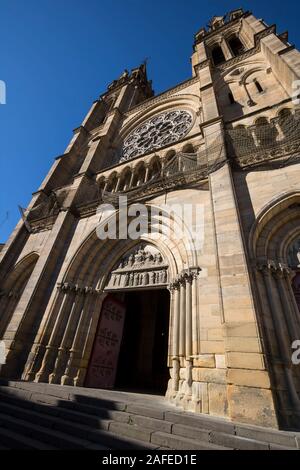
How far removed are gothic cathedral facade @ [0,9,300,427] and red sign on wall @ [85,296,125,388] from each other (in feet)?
0.14

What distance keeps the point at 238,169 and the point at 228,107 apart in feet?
19.1

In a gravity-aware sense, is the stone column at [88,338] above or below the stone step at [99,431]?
above

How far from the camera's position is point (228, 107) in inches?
397

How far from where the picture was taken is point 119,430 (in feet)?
9.16

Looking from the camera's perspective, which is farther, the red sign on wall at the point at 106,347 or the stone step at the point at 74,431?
the red sign on wall at the point at 106,347

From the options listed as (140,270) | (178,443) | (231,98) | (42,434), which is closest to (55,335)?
(140,270)

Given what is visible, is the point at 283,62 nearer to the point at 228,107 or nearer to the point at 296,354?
the point at 228,107

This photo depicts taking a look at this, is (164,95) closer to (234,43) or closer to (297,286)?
(234,43)

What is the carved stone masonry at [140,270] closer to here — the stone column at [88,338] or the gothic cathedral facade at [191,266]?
the gothic cathedral facade at [191,266]

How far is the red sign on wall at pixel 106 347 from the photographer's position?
21.2 feet

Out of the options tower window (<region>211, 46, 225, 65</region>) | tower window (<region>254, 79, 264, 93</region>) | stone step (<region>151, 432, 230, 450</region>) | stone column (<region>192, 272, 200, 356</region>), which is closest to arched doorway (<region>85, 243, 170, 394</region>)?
stone column (<region>192, 272, 200, 356</region>)

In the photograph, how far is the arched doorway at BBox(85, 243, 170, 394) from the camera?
6.62 m

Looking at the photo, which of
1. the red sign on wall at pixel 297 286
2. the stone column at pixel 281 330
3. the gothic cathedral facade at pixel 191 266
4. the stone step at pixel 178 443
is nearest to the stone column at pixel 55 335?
the gothic cathedral facade at pixel 191 266

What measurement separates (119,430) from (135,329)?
815cm
